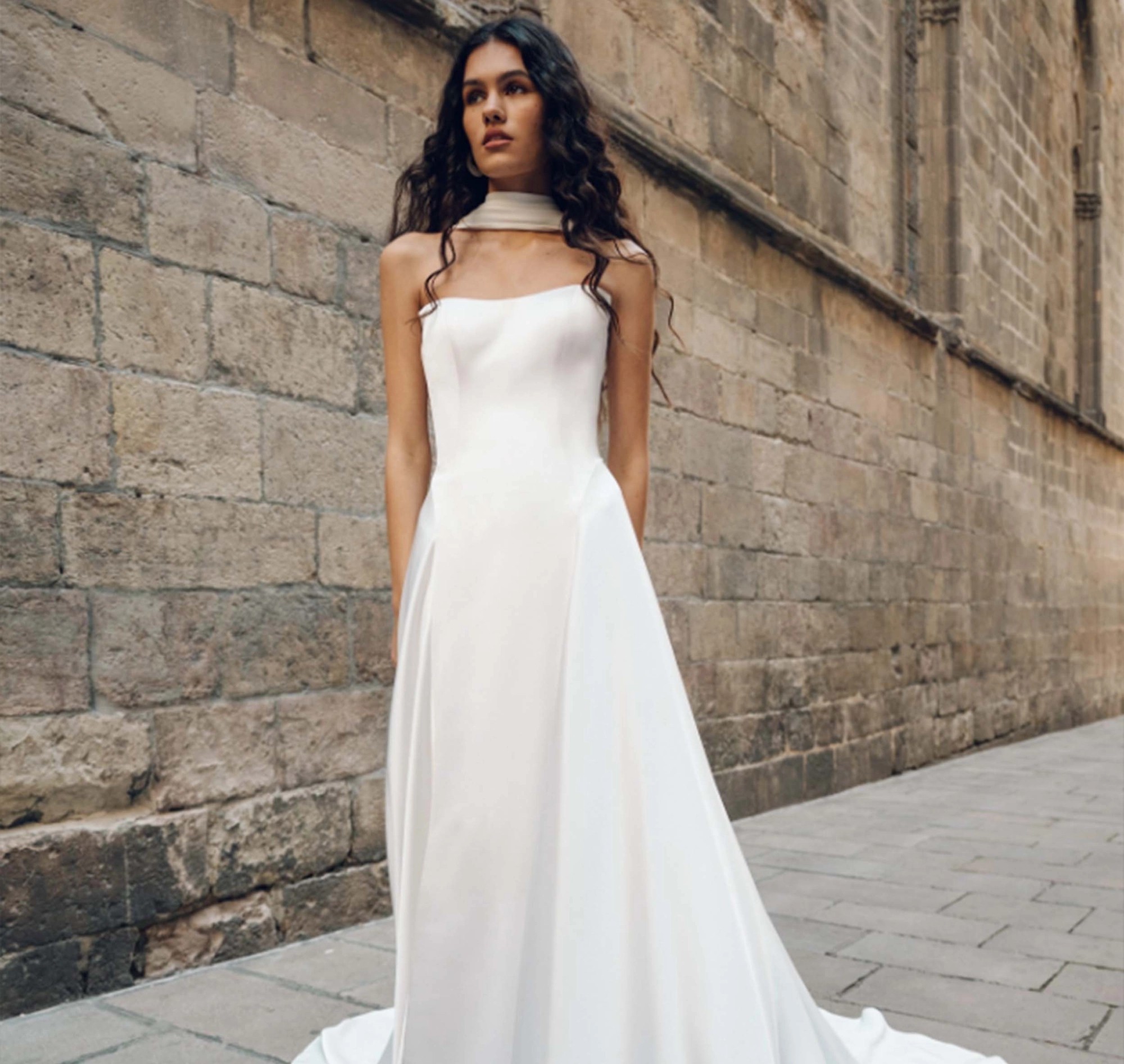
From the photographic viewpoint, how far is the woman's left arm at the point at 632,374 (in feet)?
7.17

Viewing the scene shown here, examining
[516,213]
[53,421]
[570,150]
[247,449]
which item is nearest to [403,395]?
[516,213]

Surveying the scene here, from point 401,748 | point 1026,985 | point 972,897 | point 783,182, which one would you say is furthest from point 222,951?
point 783,182

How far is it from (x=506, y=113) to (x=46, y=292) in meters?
1.55

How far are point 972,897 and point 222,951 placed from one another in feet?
8.15

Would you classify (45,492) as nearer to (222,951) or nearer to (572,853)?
(222,951)

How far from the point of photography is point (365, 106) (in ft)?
13.6

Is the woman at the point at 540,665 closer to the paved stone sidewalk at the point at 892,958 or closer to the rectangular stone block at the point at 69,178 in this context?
the paved stone sidewalk at the point at 892,958

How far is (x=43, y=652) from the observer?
3.11 meters

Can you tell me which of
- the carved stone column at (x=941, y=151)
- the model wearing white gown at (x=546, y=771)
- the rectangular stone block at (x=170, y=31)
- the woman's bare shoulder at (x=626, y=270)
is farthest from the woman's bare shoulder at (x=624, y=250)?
the carved stone column at (x=941, y=151)

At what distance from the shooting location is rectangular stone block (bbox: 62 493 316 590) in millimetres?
3227

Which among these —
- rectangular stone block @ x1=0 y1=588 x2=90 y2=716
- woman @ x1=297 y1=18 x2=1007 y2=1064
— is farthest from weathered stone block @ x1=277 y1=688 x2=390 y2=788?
woman @ x1=297 y1=18 x2=1007 y2=1064

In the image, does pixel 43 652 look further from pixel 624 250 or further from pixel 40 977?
pixel 624 250

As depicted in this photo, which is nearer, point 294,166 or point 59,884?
point 59,884

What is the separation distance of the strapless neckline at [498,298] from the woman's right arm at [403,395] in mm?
63
